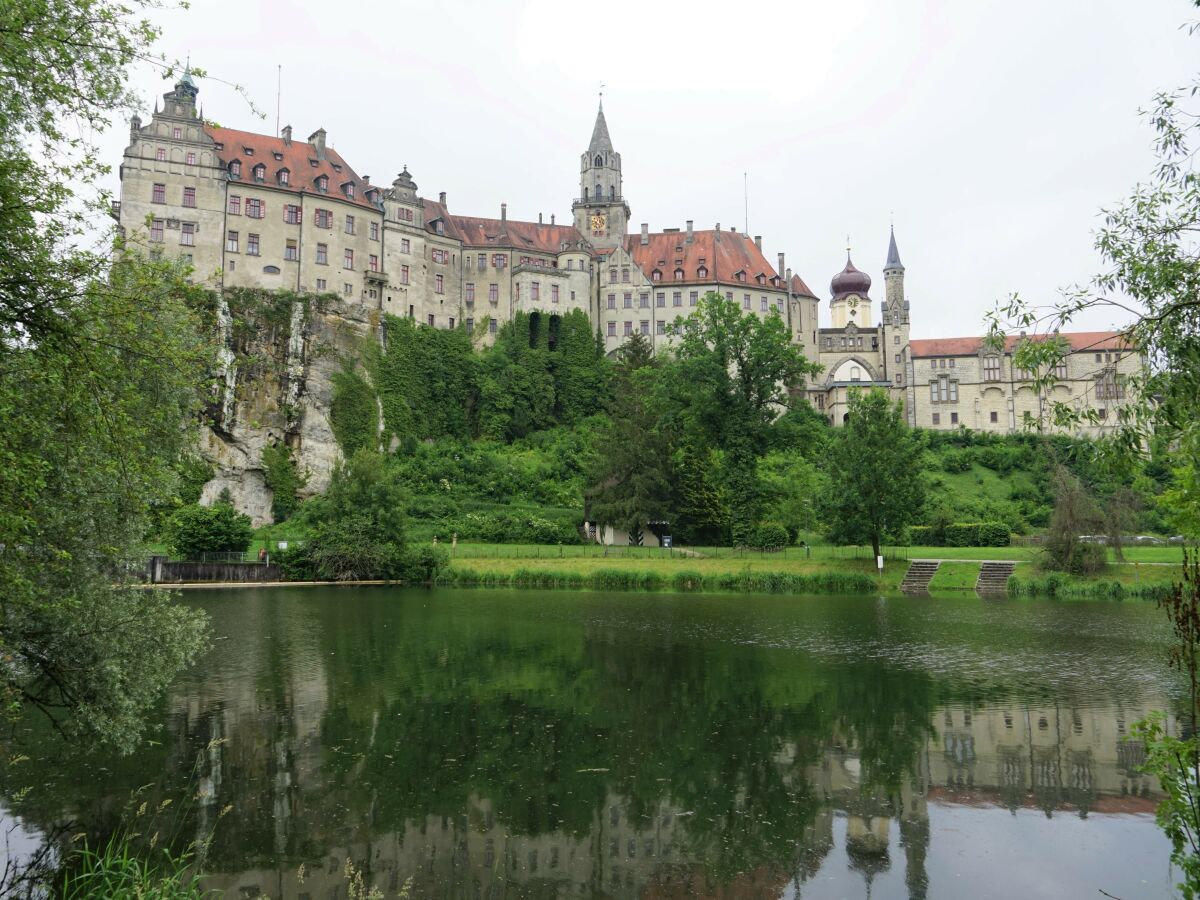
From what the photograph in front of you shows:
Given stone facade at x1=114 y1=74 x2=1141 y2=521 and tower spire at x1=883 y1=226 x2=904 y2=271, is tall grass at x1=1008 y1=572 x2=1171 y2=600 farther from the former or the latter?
tower spire at x1=883 y1=226 x2=904 y2=271

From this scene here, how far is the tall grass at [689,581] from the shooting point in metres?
39.5

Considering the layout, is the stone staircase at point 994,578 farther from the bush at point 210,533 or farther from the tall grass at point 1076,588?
the bush at point 210,533

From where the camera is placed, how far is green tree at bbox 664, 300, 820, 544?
4716 centimetres

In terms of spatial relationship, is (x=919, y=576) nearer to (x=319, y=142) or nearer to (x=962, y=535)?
(x=962, y=535)

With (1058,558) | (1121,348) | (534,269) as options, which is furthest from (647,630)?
(534,269)

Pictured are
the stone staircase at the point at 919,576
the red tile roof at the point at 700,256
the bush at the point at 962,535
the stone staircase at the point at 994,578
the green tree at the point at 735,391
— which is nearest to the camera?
the stone staircase at the point at 994,578

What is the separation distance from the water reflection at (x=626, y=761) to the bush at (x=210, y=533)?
2339cm

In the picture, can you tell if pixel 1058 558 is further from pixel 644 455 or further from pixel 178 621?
pixel 178 621

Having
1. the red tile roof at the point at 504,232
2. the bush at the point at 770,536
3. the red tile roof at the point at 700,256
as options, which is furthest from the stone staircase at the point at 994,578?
the red tile roof at the point at 504,232

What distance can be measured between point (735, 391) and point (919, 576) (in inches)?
576

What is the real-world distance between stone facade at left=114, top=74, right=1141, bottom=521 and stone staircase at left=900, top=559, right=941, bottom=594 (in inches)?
686

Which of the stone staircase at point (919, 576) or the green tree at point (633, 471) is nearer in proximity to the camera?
the stone staircase at point (919, 576)

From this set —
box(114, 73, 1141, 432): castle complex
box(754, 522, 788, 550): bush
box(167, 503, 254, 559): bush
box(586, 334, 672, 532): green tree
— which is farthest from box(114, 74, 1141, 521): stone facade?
box(754, 522, 788, 550): bush

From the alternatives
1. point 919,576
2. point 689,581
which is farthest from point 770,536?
point 919,576
